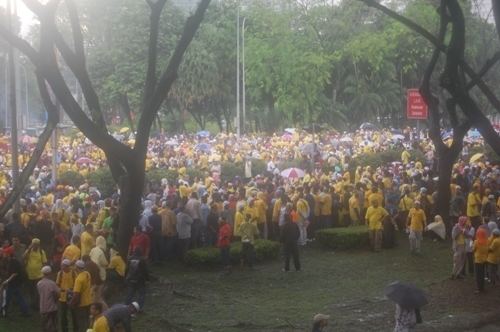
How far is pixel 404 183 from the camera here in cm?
2495

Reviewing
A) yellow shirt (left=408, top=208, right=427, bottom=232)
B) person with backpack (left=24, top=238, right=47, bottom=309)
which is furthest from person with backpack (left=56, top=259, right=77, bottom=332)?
yellow shirt (left=408, top=208, right=427, bottom=232)

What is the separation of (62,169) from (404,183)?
12876mm

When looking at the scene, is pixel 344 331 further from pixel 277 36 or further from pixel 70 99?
pixel 277 36

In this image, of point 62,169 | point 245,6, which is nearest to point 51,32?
point 62,169

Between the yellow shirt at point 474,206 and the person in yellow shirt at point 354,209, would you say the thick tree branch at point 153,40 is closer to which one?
the person in yellow shirt at point 354,209

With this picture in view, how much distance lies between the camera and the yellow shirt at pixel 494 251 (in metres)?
A: 15.6

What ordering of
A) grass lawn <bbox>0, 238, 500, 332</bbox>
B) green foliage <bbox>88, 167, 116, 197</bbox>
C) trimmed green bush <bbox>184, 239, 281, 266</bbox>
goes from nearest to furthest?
grass lawn <bbox>0, 238, 500, 332</bbox>, trimmed green bush <bbox>184, 239, 281, 266</bbox>, green foliage <bbox>88, 167, 116, 197</bbox>

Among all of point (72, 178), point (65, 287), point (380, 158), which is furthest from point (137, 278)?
point (380, 158)

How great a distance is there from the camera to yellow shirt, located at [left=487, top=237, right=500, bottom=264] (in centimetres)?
1563

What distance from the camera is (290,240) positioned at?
60.9 feet

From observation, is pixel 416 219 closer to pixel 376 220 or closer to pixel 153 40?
pixel 376 220

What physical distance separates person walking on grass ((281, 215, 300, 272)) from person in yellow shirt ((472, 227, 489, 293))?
4160mm

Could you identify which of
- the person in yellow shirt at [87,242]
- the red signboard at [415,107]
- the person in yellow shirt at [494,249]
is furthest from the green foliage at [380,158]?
the person in yellow shirt at [87,242]

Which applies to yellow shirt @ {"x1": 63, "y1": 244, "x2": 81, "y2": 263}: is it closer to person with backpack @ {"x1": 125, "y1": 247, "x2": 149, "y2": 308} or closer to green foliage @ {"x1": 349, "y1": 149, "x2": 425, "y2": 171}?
person with backpack @ {"x1": 125, "y1": 247, "x2": 149, "y2": 308}
